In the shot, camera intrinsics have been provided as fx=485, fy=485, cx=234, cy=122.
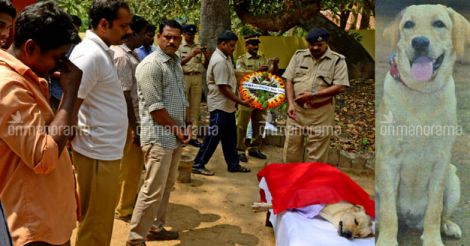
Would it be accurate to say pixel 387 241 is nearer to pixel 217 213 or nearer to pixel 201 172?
pixel 217 213

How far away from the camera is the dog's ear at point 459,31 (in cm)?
199

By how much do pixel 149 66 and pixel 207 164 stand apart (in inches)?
115

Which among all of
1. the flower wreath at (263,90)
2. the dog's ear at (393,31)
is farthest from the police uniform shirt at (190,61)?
the dog's ear at (393,31)

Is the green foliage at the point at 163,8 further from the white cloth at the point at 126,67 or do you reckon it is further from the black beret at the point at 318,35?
the white cloth at the point at 126,67

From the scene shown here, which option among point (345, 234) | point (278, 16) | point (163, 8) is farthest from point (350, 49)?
point (345, 234)

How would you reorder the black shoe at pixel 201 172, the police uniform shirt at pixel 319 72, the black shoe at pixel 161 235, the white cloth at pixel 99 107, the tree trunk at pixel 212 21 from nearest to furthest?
the white cloth at pixel 99 107 → the black shoe at pixel 161 235 → the police uniform shirt at pixel 319 72 → the black shoe at pixel 201 172 → the tree trunk at pixel 212 21

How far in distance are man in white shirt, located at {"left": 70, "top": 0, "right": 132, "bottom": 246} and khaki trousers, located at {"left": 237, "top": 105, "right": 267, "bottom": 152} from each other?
3.97 meters

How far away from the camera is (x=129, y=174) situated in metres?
4.09

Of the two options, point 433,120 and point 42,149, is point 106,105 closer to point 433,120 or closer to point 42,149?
point 42,149

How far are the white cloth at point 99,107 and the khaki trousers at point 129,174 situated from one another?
1.37m

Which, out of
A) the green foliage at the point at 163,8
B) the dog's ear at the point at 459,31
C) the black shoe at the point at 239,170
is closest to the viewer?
the dog's ear at the point at 459,31

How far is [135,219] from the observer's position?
3.41 meters

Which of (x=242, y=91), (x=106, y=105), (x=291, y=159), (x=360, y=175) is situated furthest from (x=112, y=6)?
(x=360, y=175)

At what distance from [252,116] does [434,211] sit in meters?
4.56
